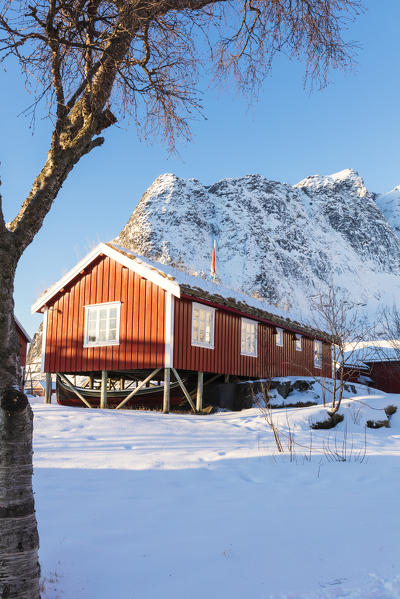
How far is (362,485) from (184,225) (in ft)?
314

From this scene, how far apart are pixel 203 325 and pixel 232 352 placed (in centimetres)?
202

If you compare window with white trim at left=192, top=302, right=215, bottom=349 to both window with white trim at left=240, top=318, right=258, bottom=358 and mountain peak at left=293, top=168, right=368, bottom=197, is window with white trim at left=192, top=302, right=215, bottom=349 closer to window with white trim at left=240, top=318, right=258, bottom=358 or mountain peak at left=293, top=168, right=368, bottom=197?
window with white trim at left=240, top=318, right=258, bottom=358

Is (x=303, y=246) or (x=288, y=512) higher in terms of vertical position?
(x=303, y=246)

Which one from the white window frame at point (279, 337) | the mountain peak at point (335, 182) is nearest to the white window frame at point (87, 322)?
the white window frame at point (279, 337)

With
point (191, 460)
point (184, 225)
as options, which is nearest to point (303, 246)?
point (184, 225)

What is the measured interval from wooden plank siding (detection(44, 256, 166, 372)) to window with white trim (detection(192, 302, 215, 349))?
126cm

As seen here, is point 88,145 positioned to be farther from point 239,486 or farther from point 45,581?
point 239,486

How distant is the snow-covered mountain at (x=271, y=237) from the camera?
308ft

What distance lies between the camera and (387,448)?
9.58 meters

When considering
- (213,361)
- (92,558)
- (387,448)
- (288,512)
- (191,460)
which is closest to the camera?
(92,558)

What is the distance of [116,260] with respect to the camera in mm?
16078

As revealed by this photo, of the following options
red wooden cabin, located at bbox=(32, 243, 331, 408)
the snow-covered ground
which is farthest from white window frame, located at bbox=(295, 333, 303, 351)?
the snow-covered ground

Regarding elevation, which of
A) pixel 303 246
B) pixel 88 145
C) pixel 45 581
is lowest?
pixel 45 581

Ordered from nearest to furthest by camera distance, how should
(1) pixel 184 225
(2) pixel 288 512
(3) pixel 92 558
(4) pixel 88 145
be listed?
1. (3) pixel 92 558
2. (4) pixel 88 145
3. (2) pixel 288 512
4. (1) pixel 184 225
